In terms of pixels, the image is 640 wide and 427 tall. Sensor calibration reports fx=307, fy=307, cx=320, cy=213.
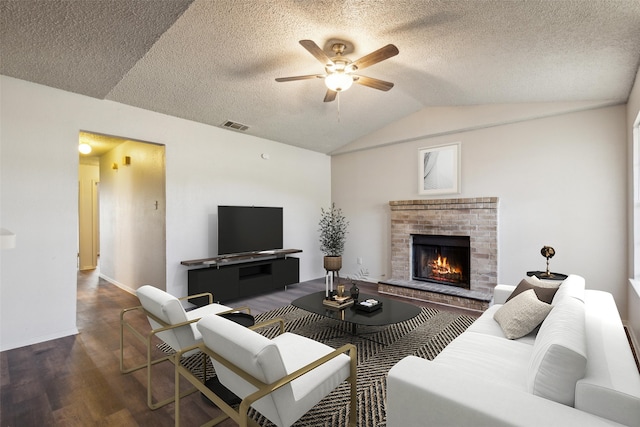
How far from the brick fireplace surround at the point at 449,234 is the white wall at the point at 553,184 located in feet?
0.57

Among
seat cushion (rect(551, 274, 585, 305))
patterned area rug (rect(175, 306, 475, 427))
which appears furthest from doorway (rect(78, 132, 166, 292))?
seat cushion (rect(551, 274, 585, 305))

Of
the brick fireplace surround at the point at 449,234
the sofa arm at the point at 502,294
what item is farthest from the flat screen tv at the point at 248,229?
the sofa arm at the point at 502,294

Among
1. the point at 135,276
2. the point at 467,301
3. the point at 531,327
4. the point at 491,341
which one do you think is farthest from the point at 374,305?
the point at 135,276

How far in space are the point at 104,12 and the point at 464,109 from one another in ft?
15.0

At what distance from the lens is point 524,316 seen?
235cm

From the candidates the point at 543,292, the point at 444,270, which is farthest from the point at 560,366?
the point at 444,270

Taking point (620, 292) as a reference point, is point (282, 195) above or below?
above

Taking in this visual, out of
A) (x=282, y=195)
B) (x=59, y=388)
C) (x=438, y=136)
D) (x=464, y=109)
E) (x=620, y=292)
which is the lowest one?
(x=59, y=388)

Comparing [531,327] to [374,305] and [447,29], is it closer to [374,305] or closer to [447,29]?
[374,305]

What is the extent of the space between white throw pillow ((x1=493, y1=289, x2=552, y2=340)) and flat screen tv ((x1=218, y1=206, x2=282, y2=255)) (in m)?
3.64

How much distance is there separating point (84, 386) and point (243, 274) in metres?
2.93

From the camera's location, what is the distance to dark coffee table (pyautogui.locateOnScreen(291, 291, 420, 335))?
2.86 m

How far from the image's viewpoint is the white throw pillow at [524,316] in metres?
2.31

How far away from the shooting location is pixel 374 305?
10.5 feet
